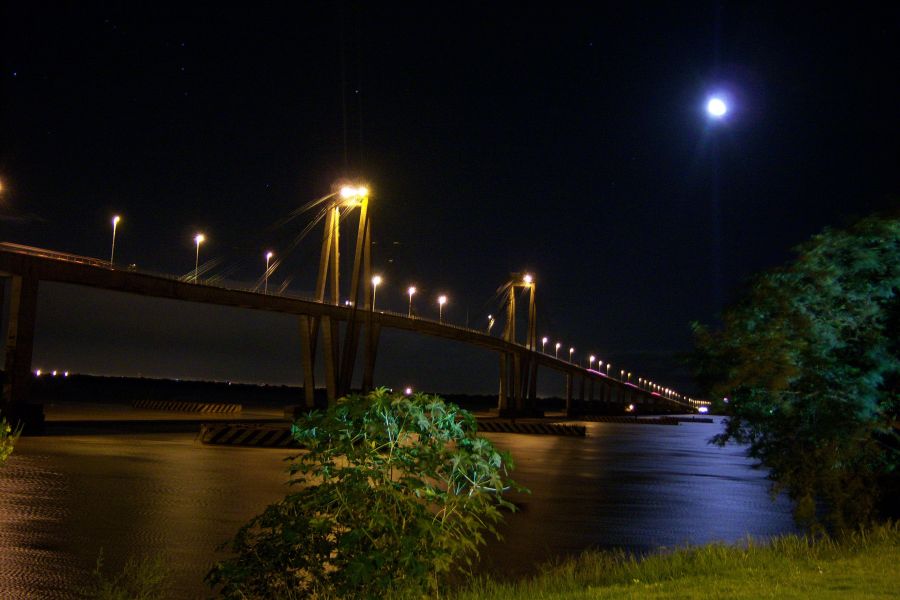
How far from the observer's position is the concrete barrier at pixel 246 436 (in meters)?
31.0

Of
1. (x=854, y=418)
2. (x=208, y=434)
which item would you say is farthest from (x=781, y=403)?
(x=208, y=434)

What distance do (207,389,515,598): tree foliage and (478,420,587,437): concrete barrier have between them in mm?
43538

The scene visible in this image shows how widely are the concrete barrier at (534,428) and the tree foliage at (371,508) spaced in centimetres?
4354

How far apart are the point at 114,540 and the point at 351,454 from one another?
607 cm

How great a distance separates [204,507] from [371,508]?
9.13m

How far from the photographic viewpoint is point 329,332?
60594 mm

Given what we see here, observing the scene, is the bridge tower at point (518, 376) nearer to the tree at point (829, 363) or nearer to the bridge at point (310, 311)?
the bridge at point (310, 311)

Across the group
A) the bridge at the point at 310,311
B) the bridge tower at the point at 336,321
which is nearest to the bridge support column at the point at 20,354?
the bridge at the point at 310,311

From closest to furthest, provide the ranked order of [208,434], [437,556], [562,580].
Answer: [437,556] → [562,580] → [208,434]

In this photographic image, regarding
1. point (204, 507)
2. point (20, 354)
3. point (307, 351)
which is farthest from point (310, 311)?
point (204, 507)

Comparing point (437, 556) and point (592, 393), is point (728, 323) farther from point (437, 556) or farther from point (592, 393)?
point (592, 393)

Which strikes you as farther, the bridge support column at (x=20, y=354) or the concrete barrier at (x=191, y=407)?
the concrete barrier at (x=191, y=407)

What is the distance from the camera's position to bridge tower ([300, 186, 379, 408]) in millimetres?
59281

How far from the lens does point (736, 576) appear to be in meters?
8.73
